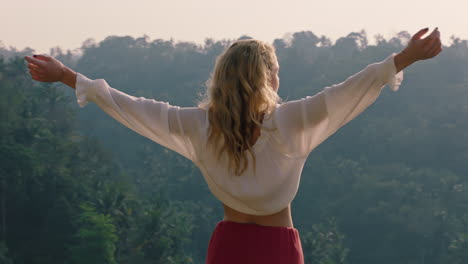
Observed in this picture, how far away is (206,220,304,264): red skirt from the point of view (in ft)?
5.10

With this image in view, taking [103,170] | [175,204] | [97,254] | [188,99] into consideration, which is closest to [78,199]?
[97,254]

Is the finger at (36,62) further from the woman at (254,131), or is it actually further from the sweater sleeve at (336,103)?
the sweater sleeve at (336,103)

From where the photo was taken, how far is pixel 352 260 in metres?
44.6

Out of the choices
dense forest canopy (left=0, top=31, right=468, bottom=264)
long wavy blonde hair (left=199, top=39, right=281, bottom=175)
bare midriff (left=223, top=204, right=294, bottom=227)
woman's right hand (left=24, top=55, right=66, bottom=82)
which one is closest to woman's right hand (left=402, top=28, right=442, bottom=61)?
long wavy blonde hair (left=199, top=39, right=281, bottom=175)

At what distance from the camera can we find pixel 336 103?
1.51m

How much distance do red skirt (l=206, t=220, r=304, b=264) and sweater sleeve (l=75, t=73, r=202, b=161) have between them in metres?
0.20

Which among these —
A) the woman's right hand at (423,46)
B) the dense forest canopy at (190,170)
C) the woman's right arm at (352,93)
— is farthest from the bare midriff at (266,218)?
the dense forest canopy at (190,170)

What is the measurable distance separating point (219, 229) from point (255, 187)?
0.12 metres

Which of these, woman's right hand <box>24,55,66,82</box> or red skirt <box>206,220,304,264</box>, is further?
woman's right hand <box>24,55,66,82</box>

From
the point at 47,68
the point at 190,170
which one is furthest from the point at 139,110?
the point at 190,170

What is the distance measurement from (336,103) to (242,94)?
195 millimetres

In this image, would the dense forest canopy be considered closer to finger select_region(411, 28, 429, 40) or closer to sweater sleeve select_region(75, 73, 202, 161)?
sweater sleeve select_region(75, 73, 202, 161)

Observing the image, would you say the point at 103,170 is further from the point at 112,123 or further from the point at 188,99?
the point at 188,99

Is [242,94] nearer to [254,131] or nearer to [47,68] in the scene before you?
[254,131]
